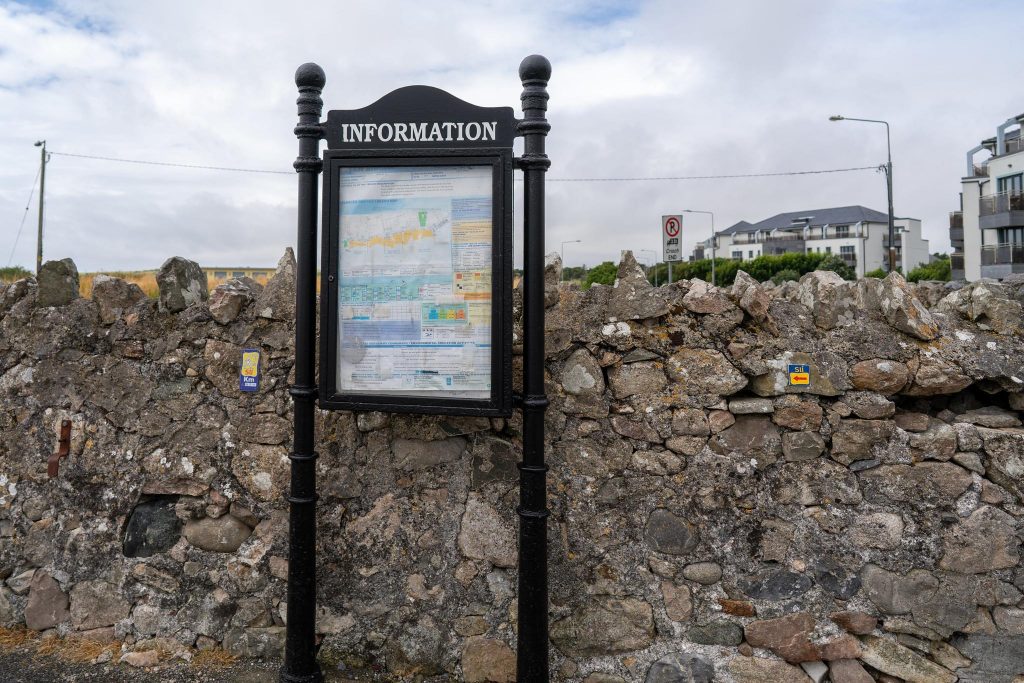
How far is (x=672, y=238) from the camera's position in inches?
460

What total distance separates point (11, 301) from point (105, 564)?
1.51 metres

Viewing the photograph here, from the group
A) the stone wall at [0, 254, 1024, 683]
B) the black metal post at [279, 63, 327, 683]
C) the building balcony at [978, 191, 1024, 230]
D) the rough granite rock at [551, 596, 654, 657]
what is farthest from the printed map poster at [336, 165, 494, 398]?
the building balcony at [978, 191, 1024, 230]

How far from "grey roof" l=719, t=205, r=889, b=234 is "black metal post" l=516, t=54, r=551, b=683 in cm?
7500

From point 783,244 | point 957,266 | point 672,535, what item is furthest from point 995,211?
point 672,535

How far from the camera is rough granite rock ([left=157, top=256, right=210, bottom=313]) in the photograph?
11.4ft

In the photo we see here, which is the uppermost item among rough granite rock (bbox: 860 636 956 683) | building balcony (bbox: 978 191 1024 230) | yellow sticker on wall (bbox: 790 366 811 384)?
building balcony (bbox: 978 191 1024 230)

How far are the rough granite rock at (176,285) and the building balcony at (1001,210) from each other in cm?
4207

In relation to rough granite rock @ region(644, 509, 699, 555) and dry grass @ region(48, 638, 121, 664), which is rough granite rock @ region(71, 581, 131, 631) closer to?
dry grass @ region(48, 638, 121, 664)

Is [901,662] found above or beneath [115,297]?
beneath

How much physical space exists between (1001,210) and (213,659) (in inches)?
1697

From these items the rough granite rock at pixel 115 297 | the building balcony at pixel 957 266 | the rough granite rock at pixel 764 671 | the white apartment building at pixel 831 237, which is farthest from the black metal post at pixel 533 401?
the white apartment building at pixel 831 237

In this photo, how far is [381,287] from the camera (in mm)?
3027

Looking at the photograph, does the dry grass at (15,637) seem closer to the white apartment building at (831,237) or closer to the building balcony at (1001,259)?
the building balcony at (1001,259)

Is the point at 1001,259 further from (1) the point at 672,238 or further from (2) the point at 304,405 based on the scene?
(2) the point at 304,405
